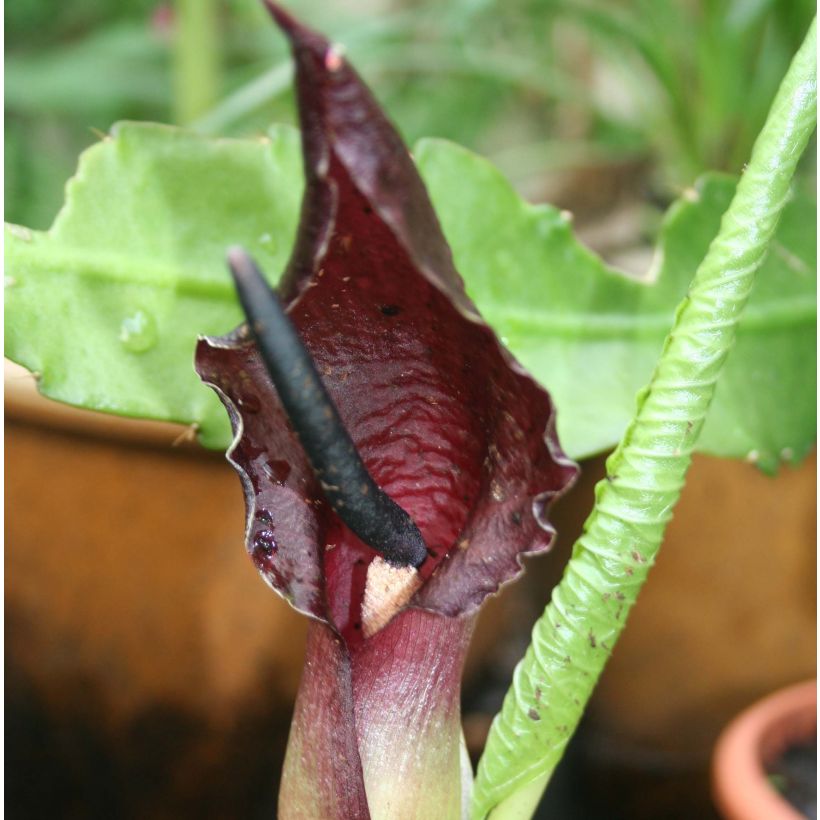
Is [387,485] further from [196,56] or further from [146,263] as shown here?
[196,56]

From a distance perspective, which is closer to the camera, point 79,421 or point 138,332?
point 138,332

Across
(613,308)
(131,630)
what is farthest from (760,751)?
(131,630)

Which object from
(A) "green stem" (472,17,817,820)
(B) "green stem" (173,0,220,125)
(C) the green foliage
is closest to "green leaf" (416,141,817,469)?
(C) the green foliage

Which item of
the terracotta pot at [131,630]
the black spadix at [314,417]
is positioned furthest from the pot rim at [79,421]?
the black spadix at [314,417]

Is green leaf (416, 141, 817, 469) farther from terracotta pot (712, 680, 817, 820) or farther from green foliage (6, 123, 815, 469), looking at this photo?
terracotta pot (712, 680, 817, 820)

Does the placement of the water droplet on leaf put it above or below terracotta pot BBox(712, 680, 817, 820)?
above

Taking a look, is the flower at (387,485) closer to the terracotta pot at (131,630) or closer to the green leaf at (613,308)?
the green leaf at (613,308)
